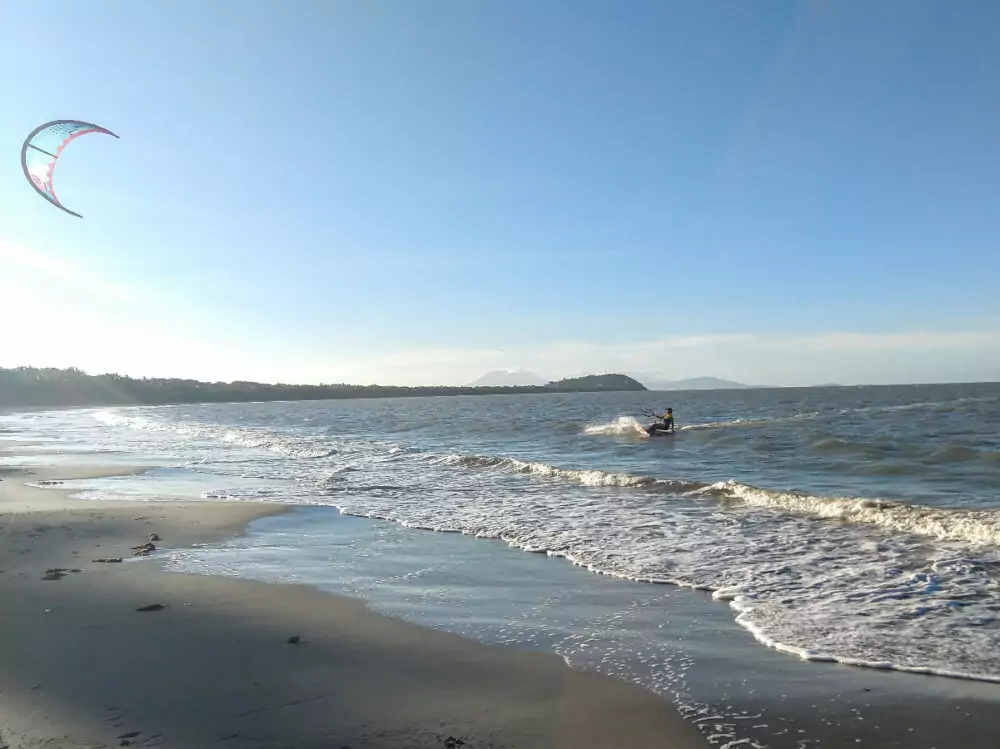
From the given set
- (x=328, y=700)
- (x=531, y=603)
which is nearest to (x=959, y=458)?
(x=531, y=603)

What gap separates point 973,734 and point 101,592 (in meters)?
8.35

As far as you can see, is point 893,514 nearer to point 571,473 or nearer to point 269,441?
point 571,473

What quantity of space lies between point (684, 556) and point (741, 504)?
201 inches

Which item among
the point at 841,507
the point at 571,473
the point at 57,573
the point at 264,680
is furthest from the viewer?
the point at 571,473

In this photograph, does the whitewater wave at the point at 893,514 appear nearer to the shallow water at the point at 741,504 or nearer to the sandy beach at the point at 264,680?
the shallow water at the point at 741,504

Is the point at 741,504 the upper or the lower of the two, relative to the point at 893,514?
lower

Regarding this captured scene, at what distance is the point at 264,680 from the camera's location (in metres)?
5.59

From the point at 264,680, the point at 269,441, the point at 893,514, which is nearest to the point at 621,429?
the point at 269,441

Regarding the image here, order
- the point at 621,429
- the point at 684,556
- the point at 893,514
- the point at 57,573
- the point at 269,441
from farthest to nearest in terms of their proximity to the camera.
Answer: the point at 621,429, the point at 269,441, the point at 893,514, the point at 684,556, the point at 57,573

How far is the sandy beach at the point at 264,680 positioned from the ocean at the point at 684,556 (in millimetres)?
534

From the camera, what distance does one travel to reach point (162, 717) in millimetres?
4859

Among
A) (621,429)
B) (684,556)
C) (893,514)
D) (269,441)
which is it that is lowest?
(684,556)

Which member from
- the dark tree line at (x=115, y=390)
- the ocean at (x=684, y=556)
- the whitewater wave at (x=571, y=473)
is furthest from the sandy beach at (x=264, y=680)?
the dark tree line at (x=115, y=390)

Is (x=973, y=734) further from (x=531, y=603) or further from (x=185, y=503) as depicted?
(x=185, y=503)
